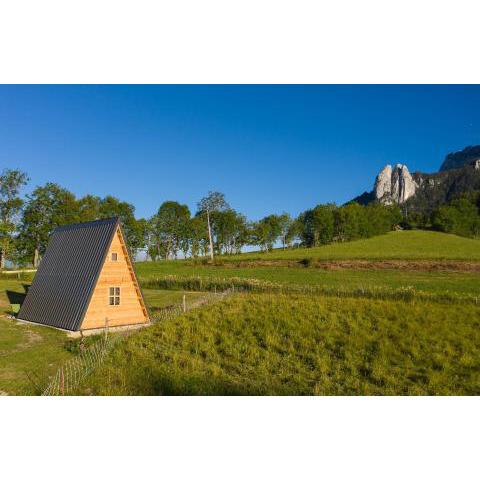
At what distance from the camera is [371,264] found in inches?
2176

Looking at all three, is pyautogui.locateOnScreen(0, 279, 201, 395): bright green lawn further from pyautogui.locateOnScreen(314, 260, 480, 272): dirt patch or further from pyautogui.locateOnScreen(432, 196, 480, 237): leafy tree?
pyautogui.locateOnScreen(432, 196, 480, 237): leafy tree

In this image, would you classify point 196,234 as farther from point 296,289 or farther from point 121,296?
point 121,296

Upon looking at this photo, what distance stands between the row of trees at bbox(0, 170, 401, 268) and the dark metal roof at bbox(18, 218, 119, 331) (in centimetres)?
3494

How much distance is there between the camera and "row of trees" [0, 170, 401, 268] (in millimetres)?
64062

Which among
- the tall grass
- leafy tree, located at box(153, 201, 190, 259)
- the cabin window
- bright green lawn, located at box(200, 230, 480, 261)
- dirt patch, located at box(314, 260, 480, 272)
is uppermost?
leafy tree, located at box(153, 201, 190, 259)

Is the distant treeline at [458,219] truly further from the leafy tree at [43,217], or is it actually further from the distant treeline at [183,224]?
the leafy tree at [43,217]

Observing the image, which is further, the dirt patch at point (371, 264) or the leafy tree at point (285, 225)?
the leafy tree at point (285, 225)

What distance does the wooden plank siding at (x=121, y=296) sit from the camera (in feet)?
73.3

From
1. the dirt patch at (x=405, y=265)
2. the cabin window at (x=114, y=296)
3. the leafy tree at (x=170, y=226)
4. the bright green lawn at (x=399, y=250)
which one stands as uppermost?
the leafy tree at (x=170, y=226)

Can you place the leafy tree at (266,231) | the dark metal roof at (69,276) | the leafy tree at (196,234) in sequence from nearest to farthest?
the dark metal roof at (69,276) < the leafy tree at (196,234) < the leafy tree at (266,231)

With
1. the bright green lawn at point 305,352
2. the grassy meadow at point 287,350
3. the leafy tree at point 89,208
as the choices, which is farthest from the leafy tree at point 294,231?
the bright green lawn at point 305,352

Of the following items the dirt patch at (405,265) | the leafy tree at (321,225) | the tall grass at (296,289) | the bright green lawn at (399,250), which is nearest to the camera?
the tall grass at (296,289)

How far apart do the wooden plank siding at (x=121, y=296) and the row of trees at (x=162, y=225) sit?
123 ft

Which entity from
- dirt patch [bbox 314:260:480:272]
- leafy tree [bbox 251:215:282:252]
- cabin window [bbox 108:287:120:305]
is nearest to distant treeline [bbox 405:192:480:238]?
leafy tree [bbox 251:215:282:252]
